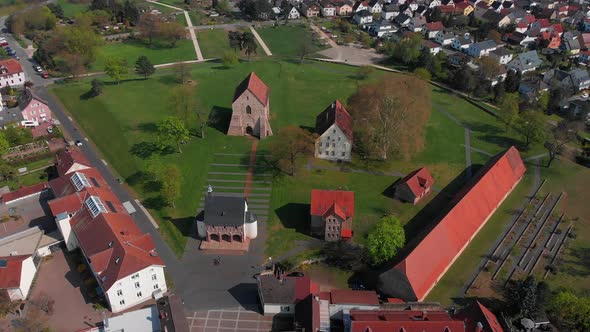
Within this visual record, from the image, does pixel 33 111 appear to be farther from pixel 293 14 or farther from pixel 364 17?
pixel 364 17

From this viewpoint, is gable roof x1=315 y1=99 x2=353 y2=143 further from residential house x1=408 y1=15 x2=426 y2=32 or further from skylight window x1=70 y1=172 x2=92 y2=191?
residential house x1=408 y1=15 x2=426 y2=32

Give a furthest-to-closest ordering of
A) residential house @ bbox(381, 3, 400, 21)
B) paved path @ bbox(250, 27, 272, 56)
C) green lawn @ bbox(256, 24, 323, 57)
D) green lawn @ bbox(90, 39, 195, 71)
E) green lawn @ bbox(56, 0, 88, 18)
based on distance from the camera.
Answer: residential house @ bbox(381, 3, 400, 21) → green lawn @ bbox(56, 0, 88, 18) → green lawn @ bbox(256, 24, 323, 57) → paved path @ bbox(250, 27, 272, 56) → green lawn @ bbox(90, 39, 195, 71)

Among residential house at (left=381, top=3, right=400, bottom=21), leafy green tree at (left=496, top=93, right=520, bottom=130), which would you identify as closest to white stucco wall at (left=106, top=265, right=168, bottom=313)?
leafy green tree at (left=496, top=93, right=520, bottom=130)

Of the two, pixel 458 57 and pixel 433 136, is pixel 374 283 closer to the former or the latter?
pixel 433 136

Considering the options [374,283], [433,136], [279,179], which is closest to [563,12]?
[433,136]

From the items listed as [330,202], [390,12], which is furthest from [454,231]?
[390,12]

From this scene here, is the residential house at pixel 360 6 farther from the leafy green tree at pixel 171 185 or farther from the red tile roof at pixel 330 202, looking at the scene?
the leafy green tree at pixel 171 185
